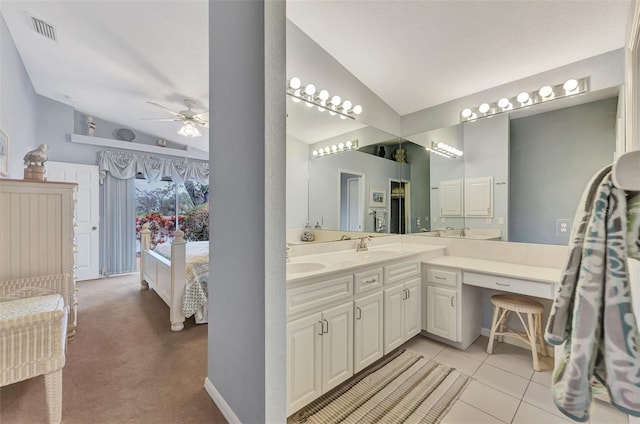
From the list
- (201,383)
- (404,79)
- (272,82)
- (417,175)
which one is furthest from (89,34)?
(417,175)

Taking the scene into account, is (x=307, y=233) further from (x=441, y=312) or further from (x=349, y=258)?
(x=441, y=312)

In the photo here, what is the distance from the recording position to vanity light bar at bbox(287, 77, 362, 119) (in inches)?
87.7

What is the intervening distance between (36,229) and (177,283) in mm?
1165

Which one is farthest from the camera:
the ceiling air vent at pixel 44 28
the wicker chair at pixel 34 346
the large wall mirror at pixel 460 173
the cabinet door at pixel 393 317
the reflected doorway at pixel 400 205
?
the reflected doorway at pixel 400 205

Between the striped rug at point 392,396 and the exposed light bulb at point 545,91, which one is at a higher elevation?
the exposed light bulb at point 545,91

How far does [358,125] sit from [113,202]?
4.70 meters

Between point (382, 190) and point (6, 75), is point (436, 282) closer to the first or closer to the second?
point (382, 190)

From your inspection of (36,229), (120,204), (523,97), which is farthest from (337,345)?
(120,204)

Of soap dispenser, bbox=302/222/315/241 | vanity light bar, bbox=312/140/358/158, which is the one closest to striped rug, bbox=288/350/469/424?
soap dispenser, bbox=302/222/315/241

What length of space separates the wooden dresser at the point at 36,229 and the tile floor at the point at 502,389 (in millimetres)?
3174

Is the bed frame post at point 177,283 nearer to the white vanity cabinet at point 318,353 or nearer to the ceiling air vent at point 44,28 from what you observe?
the white vanity cabinet at point 318,353

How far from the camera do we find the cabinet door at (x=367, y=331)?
71.1 inches

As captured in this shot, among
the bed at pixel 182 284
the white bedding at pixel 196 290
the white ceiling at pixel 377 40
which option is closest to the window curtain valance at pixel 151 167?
the white ceiling at pixel 377 40

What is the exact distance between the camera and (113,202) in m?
4.74
